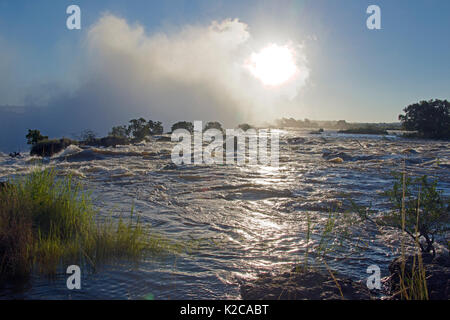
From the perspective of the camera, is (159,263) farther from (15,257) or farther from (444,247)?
(444,247)

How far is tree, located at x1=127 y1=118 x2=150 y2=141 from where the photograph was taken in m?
32.1

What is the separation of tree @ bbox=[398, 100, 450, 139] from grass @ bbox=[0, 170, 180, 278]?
40.8 m

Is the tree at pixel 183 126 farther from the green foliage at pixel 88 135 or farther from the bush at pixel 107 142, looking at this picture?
the bush at pixel 107 142

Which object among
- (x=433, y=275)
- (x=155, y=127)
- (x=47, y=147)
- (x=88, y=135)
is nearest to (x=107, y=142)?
(x=88, y=135)

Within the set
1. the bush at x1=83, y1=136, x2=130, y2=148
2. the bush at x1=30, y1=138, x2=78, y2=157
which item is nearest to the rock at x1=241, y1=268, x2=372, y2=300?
the bush at x1=30, y1=138, x2=78, y2=157

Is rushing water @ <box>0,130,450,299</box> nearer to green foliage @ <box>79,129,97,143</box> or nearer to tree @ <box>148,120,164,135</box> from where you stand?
green foliage @ <box>79,129,97,143</box>

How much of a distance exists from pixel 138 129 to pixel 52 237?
29.9 meters

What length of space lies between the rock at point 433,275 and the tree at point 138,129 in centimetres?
2951

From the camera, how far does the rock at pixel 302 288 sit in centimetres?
312

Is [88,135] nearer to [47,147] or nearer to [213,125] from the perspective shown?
[47,147]

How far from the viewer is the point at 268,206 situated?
7.72m

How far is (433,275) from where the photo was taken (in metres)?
3.22
